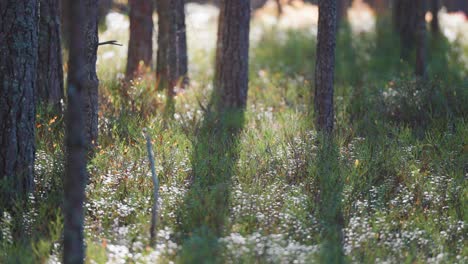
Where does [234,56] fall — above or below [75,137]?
above

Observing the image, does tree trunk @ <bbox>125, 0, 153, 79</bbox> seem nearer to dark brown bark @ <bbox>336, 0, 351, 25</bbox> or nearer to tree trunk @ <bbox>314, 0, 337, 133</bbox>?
tree trunk @ <bbox>314, 0, 337, 133</bbox>

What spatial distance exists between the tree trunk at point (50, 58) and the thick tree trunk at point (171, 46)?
2.77m

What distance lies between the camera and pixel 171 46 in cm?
1273

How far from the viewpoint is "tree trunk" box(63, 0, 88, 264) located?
17.4 feet

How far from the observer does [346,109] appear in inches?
437

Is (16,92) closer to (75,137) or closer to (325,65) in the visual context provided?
(75,137)

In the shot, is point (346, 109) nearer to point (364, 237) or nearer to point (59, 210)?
point (364, 237)

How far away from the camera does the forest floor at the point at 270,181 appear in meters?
6.23

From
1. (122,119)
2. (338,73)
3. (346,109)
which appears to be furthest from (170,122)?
(338,73)

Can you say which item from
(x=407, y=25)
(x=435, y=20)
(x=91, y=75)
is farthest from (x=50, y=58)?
(x=435, y=20)

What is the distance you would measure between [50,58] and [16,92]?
2.79m

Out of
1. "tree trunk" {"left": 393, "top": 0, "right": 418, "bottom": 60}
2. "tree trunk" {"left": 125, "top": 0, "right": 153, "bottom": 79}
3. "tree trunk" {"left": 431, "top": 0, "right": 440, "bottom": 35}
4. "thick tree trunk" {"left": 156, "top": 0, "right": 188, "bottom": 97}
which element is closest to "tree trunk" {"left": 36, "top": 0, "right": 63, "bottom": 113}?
"thick tree trunk" {"left": 156, "top": 0, "right": 188, "bottom": 97}

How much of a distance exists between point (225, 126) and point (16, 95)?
12.7 ft

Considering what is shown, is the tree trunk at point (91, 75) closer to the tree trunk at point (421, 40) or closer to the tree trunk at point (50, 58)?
the tree trunk at point (50, 58)
